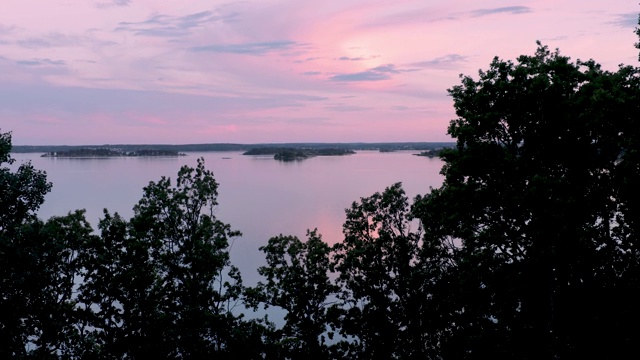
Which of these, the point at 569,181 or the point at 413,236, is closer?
the point at 569,181

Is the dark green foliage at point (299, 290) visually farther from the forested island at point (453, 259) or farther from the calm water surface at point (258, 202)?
the calm water surface at point (258, 202)

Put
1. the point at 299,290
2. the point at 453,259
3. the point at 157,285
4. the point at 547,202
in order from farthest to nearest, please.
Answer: the point at 453,259 < the point at 299,290 < the point at 157,285 < the point at 547,202

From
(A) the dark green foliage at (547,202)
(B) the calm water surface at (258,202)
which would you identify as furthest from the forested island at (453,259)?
(B) the calm water surface at (258,202)

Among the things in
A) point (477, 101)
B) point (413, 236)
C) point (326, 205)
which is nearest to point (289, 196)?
point (326, 205)

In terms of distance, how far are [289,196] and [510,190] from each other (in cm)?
8008

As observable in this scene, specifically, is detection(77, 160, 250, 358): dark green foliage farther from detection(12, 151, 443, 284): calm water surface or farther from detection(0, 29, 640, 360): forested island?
detection(12, 151, 443, 284): calm water surface

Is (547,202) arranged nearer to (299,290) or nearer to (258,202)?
(299,290)

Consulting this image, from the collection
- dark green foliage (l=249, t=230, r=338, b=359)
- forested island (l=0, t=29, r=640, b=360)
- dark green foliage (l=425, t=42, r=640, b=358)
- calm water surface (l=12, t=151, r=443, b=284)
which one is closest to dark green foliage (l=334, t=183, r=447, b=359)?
forested island (l=0, t=29, r=640, b=360)

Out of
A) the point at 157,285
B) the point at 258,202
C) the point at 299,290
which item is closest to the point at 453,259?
the point at 299,290

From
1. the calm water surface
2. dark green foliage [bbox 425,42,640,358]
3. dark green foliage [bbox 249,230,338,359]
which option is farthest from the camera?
the calm water surface

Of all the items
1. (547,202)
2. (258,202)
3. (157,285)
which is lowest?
(258,202)

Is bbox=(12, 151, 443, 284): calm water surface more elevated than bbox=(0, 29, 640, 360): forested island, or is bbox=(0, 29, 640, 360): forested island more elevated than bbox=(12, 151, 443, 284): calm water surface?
bbox=(0, 29, 640, 360): forested island

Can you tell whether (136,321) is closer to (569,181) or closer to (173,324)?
(173,324)

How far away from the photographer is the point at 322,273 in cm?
2558
